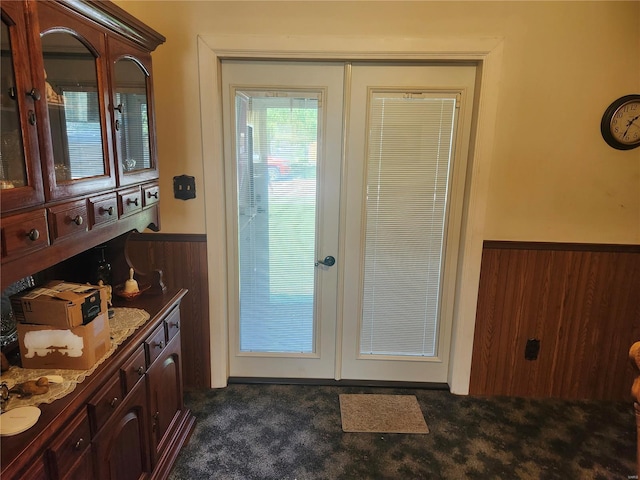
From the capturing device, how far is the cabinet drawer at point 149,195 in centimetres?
182

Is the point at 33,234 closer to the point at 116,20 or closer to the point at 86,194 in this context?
the point at 86,194

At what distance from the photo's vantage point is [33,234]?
1107 mm

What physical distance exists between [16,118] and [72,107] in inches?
11.5

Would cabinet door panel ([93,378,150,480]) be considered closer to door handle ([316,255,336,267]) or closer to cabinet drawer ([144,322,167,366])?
cabinet drawer ([144,322,167,366])

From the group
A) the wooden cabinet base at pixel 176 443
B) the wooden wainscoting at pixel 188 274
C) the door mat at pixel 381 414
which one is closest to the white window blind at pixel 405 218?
the door mat at pixel 381 414

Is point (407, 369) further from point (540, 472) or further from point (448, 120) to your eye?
point (448, 120)

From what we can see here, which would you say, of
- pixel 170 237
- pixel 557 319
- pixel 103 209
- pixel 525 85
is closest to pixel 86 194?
pixel 103 209

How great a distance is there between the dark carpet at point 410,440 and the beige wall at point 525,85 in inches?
43.1

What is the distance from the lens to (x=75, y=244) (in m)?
1.32

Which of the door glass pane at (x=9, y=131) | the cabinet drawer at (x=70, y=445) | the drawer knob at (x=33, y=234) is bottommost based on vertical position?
the cabinet drawer at (x=70, y=445)

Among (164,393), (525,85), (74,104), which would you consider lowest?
(164,393)

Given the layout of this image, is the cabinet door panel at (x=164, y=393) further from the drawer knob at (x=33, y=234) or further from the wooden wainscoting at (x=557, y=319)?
the wooden wainscoting at (x=557, y=319)

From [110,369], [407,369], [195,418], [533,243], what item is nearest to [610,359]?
[533,243]

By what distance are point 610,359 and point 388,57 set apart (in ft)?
7.45
